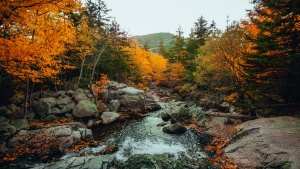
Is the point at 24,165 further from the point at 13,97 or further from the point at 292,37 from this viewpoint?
the point at 292,37

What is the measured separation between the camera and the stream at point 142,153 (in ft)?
29.3

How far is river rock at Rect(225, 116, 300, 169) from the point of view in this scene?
7176 mm

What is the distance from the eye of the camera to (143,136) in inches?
556

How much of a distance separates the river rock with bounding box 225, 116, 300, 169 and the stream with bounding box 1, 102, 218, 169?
173 centimetres

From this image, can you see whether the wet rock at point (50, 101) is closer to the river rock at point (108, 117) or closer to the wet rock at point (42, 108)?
the wet rock at point (42, 108)

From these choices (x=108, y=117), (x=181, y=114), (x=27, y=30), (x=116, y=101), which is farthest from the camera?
(x=116, y=101)

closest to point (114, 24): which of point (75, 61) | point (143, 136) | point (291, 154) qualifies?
point (75, 61)

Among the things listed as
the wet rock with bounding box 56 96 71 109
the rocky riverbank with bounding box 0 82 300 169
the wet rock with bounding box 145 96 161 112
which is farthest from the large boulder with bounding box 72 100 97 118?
the wet rock with bounding box 145 96 161 112

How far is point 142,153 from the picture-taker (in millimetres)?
10922

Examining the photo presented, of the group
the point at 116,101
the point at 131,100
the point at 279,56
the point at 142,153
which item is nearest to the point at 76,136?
the point at 142,153

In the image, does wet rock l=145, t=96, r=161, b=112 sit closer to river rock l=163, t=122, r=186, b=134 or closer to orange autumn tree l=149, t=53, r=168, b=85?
river rock l=163, t=122, r=186, b=134

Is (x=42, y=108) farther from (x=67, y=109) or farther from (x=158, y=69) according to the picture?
(x=158, y=69)

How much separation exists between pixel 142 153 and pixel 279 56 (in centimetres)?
1119

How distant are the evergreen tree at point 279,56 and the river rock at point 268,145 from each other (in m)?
2.00
